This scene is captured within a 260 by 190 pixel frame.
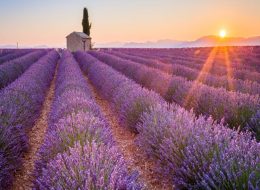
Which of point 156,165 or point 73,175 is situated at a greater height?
point 73,175

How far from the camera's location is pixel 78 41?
136 ft

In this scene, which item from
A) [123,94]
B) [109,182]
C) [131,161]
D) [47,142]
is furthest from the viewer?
[123,94]

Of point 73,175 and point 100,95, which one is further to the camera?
point 100,95

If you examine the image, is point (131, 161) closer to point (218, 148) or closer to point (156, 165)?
point (156, 165)

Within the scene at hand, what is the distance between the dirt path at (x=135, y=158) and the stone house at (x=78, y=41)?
115 feet

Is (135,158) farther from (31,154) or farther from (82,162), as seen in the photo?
(82,162)

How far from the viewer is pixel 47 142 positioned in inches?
130

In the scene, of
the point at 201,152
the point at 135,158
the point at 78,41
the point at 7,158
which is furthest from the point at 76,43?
the point at 201,152

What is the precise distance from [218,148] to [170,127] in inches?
35.3

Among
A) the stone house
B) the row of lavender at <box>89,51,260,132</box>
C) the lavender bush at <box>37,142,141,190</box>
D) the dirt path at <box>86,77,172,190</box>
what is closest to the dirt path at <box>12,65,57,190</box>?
the lavender bush at <box>37,142,141,190</box>

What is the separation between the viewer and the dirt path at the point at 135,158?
3638 mm

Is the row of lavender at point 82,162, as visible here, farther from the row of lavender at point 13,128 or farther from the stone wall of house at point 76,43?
the stone wall of house at point 76,43

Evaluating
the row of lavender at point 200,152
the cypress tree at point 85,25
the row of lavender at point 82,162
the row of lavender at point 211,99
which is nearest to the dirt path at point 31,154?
the row of lavender at point 82,162

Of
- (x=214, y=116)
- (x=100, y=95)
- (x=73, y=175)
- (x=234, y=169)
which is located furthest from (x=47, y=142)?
(x=100, y=95)
